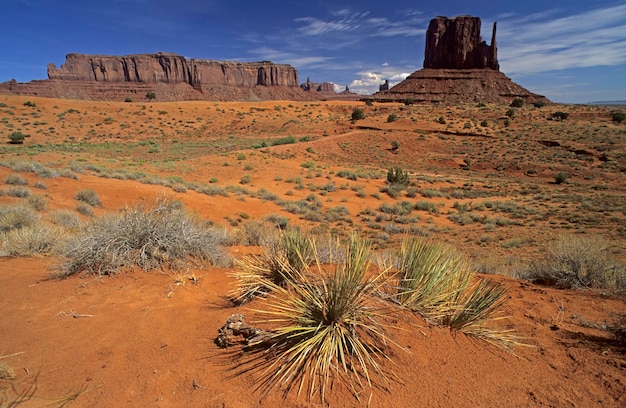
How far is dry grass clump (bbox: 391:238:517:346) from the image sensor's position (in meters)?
3.11

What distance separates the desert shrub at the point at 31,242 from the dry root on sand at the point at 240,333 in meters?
4.39

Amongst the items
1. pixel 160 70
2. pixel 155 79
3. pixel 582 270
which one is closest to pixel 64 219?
pixel 582 270

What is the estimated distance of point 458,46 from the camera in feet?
283

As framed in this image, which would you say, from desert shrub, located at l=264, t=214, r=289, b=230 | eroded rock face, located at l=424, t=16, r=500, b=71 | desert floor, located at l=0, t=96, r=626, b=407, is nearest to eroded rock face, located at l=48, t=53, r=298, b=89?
eroded rock face, located at l=424, t=16, r=500, b=71

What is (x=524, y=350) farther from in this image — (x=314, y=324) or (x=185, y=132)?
(x=185, y=132)

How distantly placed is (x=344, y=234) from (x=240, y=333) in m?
9.24

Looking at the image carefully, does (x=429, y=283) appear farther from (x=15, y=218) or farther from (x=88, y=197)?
(x=88, y=197)

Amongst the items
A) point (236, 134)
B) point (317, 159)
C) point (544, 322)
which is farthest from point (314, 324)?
point (236, 134)

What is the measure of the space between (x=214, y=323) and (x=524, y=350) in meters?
3.03

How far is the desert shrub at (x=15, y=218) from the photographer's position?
6.58 m

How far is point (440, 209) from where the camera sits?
17.4m

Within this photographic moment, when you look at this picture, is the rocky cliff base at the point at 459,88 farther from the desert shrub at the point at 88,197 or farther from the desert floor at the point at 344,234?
the desert shrub at the point at 88,197

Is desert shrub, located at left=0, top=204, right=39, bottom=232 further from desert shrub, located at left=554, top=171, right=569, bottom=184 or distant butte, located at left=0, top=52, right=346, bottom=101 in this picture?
distant butte, located at left=0, top=52, right=346, bottom=101

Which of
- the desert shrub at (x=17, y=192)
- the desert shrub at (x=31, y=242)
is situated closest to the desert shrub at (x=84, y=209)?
the desert shrub at (x=17, y=192)
